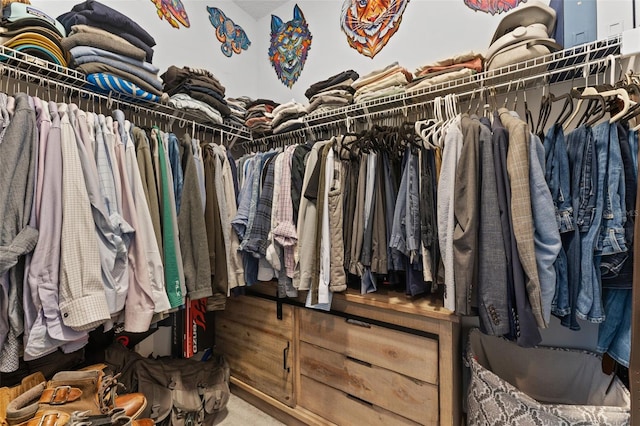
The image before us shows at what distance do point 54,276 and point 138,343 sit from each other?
3.51 feet

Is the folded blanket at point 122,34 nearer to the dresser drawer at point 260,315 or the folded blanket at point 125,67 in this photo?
the folded blanket at point 125,67

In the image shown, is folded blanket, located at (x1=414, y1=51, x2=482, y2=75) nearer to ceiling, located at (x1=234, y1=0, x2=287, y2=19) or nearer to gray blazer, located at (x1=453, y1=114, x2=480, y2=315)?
gray blazer, located at (x1=453, y1=114, x2=480, y2=315)

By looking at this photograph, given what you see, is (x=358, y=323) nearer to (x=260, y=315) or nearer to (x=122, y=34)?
(x=260, y=315)

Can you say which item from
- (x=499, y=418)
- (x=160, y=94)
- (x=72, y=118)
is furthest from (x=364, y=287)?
(x=160, y=94)

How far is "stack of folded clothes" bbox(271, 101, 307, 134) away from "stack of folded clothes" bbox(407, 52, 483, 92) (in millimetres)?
698

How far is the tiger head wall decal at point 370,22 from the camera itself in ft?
6.19

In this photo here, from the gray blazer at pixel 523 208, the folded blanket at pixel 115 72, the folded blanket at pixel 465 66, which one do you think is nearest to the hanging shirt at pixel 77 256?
the folded blanket at pixel 115 72

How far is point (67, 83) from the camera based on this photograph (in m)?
1.36

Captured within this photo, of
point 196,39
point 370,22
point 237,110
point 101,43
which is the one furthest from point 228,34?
point 101,43

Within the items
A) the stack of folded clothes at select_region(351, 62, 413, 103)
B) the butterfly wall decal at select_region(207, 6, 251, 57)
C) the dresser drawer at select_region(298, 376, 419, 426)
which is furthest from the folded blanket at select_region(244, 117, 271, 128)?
the dresser drawer at select_region(298, 376, 419, 426)

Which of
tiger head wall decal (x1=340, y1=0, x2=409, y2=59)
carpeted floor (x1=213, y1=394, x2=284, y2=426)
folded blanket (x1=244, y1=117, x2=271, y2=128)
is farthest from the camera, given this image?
folded blanket (x1=244, y1=117, x2=271, y2=128)

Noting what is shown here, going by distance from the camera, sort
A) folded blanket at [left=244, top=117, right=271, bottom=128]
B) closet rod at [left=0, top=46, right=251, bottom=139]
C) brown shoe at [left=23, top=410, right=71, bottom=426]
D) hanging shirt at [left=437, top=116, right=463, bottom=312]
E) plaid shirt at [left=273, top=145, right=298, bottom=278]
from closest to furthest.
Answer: brown shoe at [left=23, top=410, right=71, bottom=426], hanging shirt at [left=437, top=116, right=463, bottom=312], closet rod at [left=0, top=46, right=251, bottom=139], plaid shirt at [left=273, top=145, right=298, bottom=278], folded blanket at [left=244, top=117, right=271, bottom=128]

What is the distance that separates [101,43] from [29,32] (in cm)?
24

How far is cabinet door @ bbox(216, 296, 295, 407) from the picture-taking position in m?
1.63
